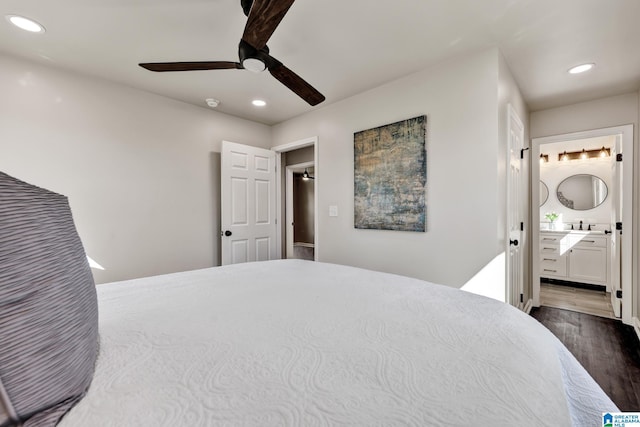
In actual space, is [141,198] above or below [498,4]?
below

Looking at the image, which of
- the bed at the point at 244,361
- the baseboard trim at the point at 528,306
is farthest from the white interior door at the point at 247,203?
the baseboard trim at the point at 528,306

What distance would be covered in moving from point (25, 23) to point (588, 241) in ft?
21.3

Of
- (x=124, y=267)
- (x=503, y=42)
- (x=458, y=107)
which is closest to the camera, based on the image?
(x=503, y=42)

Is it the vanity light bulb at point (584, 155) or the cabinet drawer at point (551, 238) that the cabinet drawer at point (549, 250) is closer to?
the cabinet drawer at point (551, 238)

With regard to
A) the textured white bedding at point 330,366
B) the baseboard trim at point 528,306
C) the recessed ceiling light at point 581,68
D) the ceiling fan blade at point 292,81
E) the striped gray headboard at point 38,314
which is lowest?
the baseboard trim at point 528,306

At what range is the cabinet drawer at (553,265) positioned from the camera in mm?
4103

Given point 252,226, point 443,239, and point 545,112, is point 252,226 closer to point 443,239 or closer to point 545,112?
point 443,239

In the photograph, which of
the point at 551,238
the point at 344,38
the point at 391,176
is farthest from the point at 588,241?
the point at 344,38


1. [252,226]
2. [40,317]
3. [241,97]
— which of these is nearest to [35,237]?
[40,317]

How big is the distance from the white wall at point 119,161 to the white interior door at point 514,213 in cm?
302

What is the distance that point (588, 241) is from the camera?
3.92 m

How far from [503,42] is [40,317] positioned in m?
2.79

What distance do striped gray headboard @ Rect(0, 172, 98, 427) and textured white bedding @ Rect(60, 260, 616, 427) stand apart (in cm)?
6

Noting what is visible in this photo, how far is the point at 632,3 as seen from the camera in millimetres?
1596
